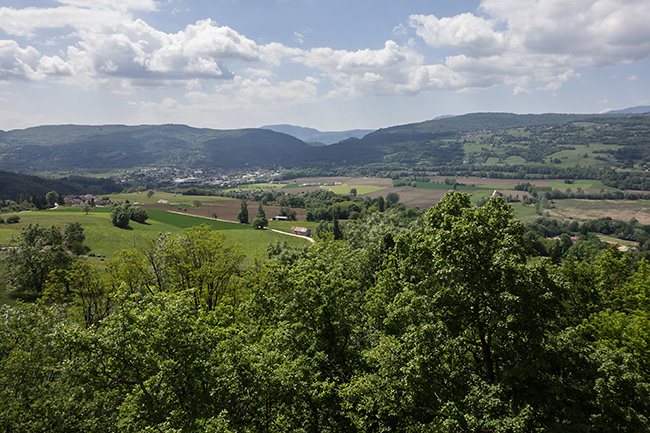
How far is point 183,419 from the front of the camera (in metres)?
17.0

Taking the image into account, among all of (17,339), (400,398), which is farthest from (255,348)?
(17,339)

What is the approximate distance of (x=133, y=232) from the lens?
116062 millimetres

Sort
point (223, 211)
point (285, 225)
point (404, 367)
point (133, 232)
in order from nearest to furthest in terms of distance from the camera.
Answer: point (404, 367) → point (133, 232) → point (285, 225) → point (223, 211)

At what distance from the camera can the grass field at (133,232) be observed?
99.5 m

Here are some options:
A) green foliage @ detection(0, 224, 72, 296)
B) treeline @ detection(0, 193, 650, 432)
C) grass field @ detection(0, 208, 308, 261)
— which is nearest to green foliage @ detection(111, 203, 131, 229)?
grass field @ detection(0, 208, 308, 261)

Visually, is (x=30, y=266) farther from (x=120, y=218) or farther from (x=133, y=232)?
(x=120, y=218)

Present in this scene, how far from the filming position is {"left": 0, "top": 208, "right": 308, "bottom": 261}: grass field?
9950 centimetres

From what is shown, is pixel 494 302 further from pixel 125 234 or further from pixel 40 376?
pixel 125 234

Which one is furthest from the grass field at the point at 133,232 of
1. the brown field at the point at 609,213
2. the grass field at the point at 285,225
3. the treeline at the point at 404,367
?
the brown field at the point at 609,213

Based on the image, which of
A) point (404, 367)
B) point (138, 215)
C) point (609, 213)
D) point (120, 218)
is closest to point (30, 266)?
point (404, 367)

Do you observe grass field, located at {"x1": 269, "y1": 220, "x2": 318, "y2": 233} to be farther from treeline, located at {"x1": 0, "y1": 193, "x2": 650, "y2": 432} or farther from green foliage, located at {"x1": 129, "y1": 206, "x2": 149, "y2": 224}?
treeline, located at {"x1": 0, "y1": 193, "x2": 650, "y2": 432}

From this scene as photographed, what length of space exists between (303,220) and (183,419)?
151644 millimetres

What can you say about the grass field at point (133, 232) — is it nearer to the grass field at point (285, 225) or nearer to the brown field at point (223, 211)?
the grass field at point (285, 225)

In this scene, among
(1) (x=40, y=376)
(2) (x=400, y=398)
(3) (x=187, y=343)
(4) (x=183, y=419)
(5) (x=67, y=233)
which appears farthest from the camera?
(5) (x=67, y=233)
